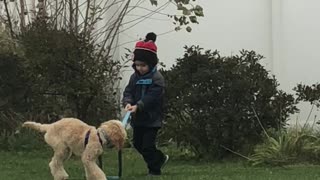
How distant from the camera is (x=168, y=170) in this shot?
10953 millimetres

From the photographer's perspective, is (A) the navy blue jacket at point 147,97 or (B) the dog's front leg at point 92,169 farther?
(A) the navy blue jacket at point 147,97

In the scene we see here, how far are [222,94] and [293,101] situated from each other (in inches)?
42.9

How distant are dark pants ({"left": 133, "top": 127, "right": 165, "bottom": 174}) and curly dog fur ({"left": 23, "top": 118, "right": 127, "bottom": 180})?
1187 millimetres

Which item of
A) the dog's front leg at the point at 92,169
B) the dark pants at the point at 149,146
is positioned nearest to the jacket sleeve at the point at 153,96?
the dark pants at the point at 149,146

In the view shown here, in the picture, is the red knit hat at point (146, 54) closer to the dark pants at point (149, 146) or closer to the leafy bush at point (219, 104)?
the dark pants at point (149, 146)

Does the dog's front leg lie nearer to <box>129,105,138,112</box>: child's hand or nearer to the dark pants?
<box>129,105,138,112</box>: child's hand

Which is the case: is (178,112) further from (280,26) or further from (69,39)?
(280,26)

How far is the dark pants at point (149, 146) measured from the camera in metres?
10.1

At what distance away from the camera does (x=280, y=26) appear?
1566cm

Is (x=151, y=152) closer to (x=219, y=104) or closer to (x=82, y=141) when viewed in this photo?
(x=82, y=141)

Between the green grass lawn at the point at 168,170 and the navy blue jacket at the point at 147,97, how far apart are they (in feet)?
2.25

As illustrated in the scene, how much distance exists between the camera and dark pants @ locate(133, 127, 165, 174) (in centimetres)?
1014

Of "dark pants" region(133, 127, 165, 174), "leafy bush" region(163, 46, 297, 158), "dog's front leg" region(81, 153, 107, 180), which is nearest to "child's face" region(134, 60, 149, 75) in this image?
"dark pants" region(133, 127, 165, 174)

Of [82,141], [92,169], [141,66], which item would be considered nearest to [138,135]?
[141,66]
